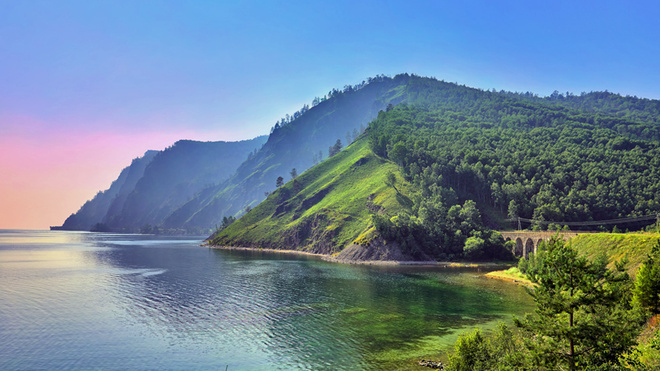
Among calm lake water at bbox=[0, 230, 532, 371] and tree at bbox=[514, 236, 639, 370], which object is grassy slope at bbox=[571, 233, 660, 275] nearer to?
calm lake water at bbox=[0, 230, 532, 371]

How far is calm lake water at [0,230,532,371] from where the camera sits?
5441 centimetres

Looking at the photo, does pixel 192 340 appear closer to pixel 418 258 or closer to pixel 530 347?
pixel 530 347

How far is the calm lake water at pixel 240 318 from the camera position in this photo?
54.4 meters

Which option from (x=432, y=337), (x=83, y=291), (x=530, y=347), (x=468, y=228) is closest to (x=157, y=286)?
(x=83, y=291)

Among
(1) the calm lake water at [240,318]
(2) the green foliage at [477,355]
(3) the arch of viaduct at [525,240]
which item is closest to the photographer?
(2) the green foliage at [477,355]

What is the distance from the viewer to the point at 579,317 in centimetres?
2791

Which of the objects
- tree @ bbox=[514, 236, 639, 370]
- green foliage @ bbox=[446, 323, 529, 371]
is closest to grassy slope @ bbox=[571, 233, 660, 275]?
green foliage @ bbox=[446, 323, 529, 371]

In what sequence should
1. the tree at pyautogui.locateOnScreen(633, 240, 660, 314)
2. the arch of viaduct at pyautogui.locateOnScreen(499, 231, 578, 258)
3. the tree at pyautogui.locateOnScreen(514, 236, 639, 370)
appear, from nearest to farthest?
1. the tree at pyautogui.locateOnScreen(514, 236, 639, 370)
2. the tree at pyautogui.locateOnScreen(633, 240, 660, 314)
3. the arch of viaduct at pyautogui.locateOnScreen(499, 231, 578, 258)

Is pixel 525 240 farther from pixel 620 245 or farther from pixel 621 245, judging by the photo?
pixel 621 245

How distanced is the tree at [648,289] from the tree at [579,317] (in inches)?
933

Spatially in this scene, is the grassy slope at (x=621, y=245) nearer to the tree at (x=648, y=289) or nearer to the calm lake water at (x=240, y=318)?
the calm lake water at (x=240, y=318)

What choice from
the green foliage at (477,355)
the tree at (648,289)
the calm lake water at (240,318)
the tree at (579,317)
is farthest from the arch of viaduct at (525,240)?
the tree at (579,317)

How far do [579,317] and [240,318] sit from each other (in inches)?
2498

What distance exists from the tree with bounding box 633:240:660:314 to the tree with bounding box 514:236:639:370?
23.7 m
